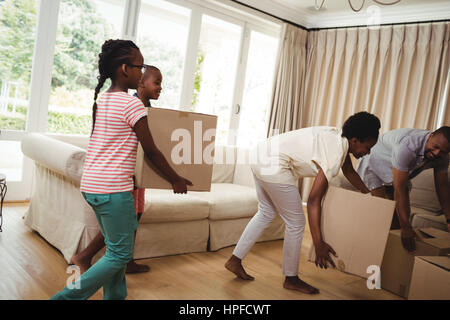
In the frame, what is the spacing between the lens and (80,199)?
7.34ft

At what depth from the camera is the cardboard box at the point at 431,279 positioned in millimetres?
1590

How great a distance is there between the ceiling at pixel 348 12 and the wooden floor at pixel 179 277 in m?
3.02

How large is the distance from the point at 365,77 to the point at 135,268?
367 cm

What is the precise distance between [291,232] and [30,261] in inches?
57.8

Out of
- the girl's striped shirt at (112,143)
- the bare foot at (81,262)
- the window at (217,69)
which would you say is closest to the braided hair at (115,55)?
the girl's striped shirt at (112,143)

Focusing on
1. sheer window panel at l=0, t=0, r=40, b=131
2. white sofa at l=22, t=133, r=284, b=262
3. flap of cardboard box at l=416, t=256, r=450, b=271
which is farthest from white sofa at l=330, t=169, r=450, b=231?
sheer window panel at l=0, t=0, r=40, b=131

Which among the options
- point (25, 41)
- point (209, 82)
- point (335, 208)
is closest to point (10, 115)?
point (25, 41)

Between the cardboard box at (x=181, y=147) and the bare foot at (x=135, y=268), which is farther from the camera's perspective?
the bare foot at (x=135, y=268)

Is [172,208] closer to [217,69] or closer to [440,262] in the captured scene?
[440,262]

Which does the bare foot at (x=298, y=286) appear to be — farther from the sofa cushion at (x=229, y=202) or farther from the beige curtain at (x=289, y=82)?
the beige curtain at (x=289, y=82)

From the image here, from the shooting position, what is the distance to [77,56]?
3527 millimetres

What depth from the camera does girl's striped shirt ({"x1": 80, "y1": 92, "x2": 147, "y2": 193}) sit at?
1.43 metres

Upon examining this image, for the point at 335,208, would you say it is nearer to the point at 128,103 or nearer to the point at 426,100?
the point at 128,103

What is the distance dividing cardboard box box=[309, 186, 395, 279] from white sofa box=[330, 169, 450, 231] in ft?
4.75
